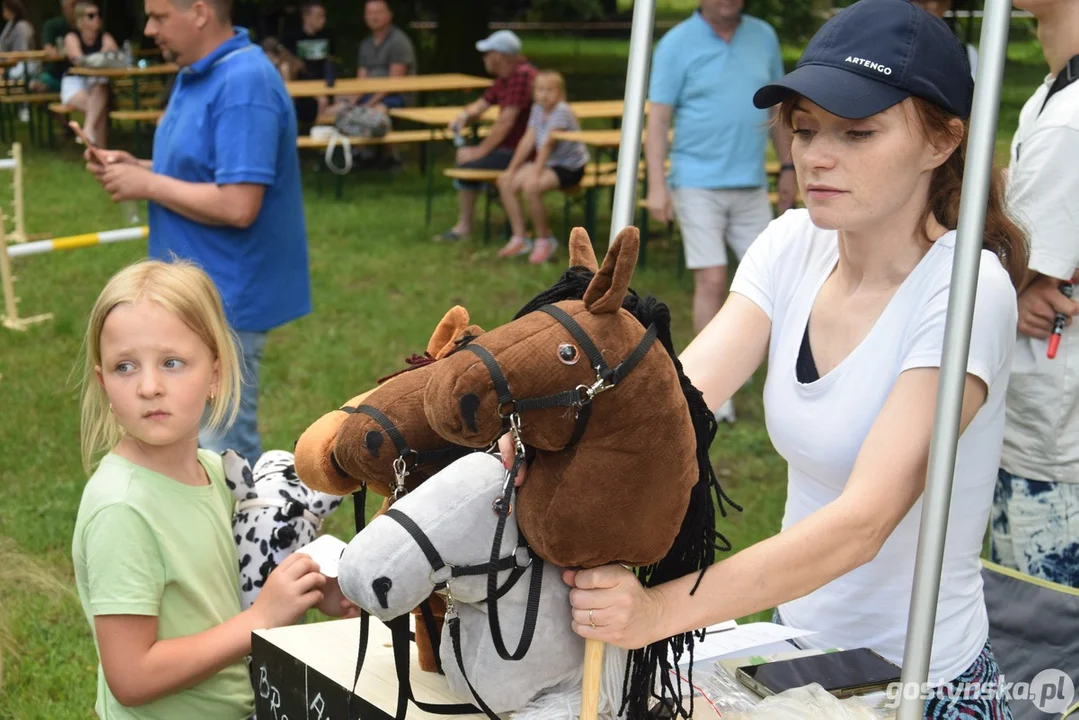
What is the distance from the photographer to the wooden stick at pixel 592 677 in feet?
4.72

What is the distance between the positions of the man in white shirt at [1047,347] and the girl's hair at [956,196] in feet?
1.92

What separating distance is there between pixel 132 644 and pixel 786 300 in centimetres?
122

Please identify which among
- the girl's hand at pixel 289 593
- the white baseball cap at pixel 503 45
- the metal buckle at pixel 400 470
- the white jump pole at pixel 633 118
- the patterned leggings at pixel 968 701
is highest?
the white jump pole at pixel 633 118

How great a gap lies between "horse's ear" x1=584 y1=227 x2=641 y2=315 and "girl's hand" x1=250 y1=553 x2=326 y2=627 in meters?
0.98

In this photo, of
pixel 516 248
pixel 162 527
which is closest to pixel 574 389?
pixel 162 527

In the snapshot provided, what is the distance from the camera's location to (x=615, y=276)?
49.7 inches

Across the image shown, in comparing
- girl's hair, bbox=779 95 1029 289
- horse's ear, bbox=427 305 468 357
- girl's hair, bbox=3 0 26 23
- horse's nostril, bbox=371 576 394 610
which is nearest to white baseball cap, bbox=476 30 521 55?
girl's hair, bbox=779 95 1029 289

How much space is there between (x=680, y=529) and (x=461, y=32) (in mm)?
15986

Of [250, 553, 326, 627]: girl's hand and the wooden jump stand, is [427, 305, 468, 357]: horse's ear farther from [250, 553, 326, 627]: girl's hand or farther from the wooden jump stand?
the wooden jump stand

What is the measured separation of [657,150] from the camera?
559cm

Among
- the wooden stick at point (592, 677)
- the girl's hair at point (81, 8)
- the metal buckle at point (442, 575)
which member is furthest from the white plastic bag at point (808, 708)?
the girl's hair at point (81, 8)

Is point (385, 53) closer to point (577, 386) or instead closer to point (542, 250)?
point (542, 250)

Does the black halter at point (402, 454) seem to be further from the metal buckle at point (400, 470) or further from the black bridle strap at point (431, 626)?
the black bridle strap at point (431, 626)

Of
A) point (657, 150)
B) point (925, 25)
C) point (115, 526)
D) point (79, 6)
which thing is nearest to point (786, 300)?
point (925, 25)
